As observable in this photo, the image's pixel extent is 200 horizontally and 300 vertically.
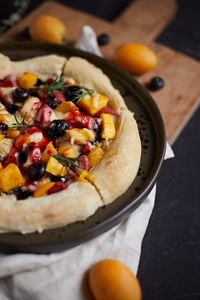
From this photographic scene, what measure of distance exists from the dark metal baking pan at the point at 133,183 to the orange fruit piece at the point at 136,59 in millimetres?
396

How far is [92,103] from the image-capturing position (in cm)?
405

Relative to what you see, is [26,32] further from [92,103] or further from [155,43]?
[92,103]

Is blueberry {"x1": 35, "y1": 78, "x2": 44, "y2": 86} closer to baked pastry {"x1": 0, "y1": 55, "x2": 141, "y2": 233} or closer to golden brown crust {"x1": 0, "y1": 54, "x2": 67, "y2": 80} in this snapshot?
baked pastry {"x1": 0, "y1": 55, "x2": 141, "y2": 233}

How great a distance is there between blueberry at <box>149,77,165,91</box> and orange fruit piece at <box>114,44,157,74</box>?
20 centimetres

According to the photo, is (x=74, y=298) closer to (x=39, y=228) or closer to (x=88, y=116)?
(x=39, y=228)

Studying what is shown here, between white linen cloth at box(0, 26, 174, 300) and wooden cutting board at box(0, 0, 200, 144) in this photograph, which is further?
wooden cutting board at box(0, 0, 200, 144)

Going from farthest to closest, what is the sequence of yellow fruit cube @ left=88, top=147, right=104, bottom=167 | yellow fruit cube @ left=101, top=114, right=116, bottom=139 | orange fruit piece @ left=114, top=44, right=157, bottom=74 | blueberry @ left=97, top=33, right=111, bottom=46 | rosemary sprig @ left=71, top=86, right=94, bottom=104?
blueberry @ left=97, top=33, right=111, bottom=46 < orange fruit piece @ left=114, top=44, right=157, bottom=74 < rosemary sprig @ left=71, top=86, right=94, bottom=104 < yellow fruit cube @ left=101, top=114, right=116, bottom=139 < yellow fruit cube @ left=88, top=147, right=104, bottom=167

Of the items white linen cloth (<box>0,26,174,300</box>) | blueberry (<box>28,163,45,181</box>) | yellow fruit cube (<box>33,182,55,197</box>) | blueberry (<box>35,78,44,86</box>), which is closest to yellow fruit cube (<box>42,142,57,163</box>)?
blueberry (<box>28,163,45,181</box>)

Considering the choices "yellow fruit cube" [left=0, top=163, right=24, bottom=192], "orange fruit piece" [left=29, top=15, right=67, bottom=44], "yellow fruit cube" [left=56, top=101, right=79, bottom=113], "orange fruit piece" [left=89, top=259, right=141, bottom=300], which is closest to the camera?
"orange fruit piece" [left=89, top=259, right=141, bottom=300]

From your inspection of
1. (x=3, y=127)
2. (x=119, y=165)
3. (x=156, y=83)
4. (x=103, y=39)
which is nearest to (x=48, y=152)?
(x=3, y=127)

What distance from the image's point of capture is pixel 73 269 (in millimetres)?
3379

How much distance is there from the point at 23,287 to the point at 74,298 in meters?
0.44

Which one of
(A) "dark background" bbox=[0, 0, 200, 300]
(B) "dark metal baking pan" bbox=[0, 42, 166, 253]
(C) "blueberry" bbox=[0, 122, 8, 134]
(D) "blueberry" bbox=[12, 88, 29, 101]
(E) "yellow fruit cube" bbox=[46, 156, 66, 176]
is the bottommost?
(A) "dark background" bbox=[0, 0, 200, 300]

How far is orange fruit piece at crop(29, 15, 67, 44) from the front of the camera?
5238 mm
